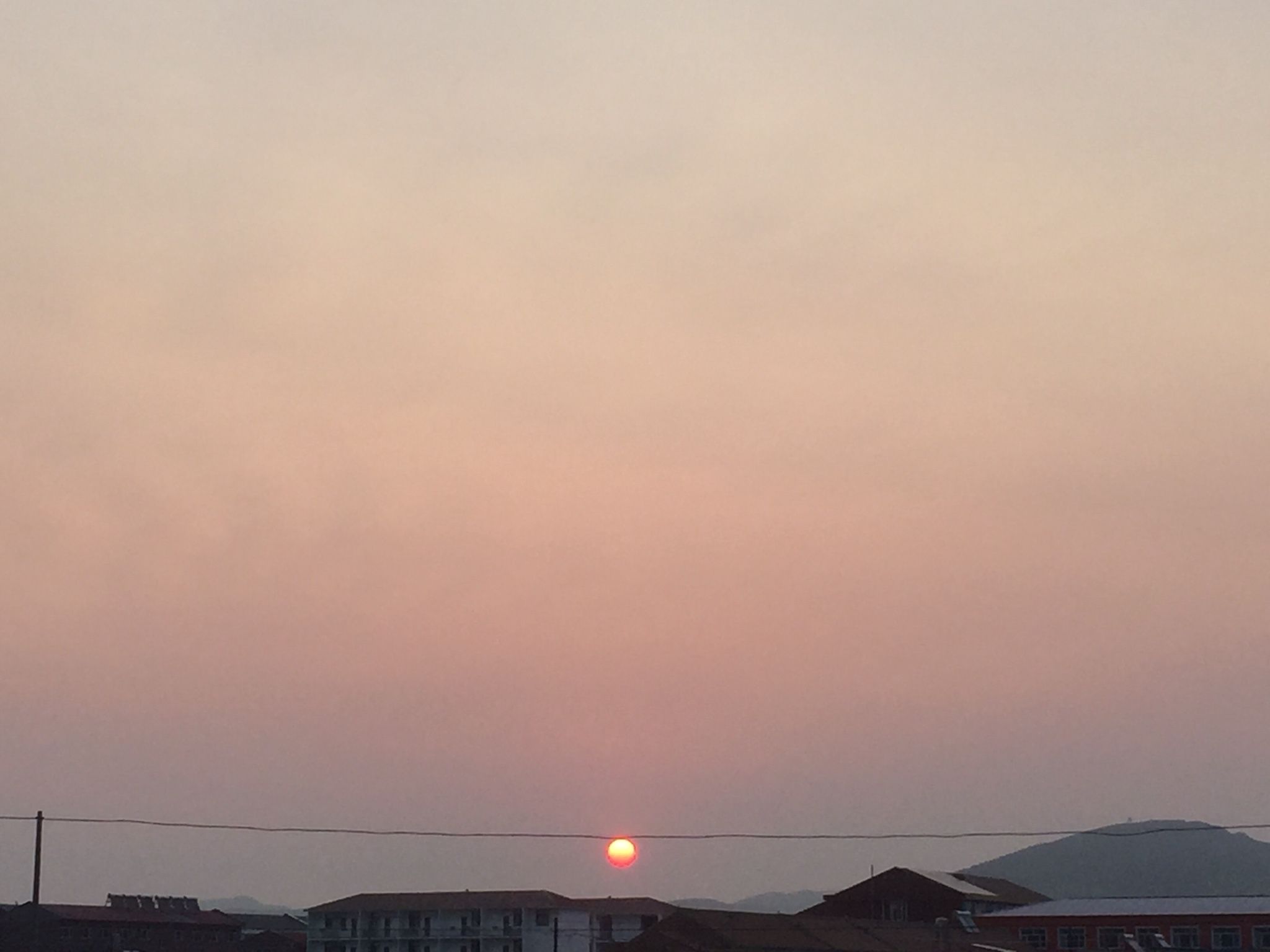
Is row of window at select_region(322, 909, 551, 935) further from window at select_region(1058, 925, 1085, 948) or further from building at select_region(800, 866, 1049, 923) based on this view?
window at select_region(1058, 925, 1085, 948)

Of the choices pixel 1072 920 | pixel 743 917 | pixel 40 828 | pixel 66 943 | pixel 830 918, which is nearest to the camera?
pixel 40 828

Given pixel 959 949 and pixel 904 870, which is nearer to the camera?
pixel 959 949

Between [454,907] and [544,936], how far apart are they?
9996mm

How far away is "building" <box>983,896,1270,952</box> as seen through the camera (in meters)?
112

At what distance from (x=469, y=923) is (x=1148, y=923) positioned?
7233cm

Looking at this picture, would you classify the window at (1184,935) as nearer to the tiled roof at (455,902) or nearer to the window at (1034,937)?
the window at (1034,937)

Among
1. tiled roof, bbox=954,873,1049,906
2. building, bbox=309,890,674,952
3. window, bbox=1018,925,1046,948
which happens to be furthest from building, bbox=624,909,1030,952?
building, bbox=309,890,674,952

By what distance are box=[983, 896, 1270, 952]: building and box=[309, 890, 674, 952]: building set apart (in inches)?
2011

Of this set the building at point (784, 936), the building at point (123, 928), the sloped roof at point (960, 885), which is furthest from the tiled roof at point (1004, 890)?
the building at point (123, 928)

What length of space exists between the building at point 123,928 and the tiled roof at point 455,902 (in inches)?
701

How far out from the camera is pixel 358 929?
161750 mm

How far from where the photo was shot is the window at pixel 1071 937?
118062mm

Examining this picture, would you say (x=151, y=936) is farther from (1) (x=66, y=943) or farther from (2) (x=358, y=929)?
(2) (x=358, y=929)

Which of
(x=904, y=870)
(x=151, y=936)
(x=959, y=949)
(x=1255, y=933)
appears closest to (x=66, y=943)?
(x=151, y=936)
